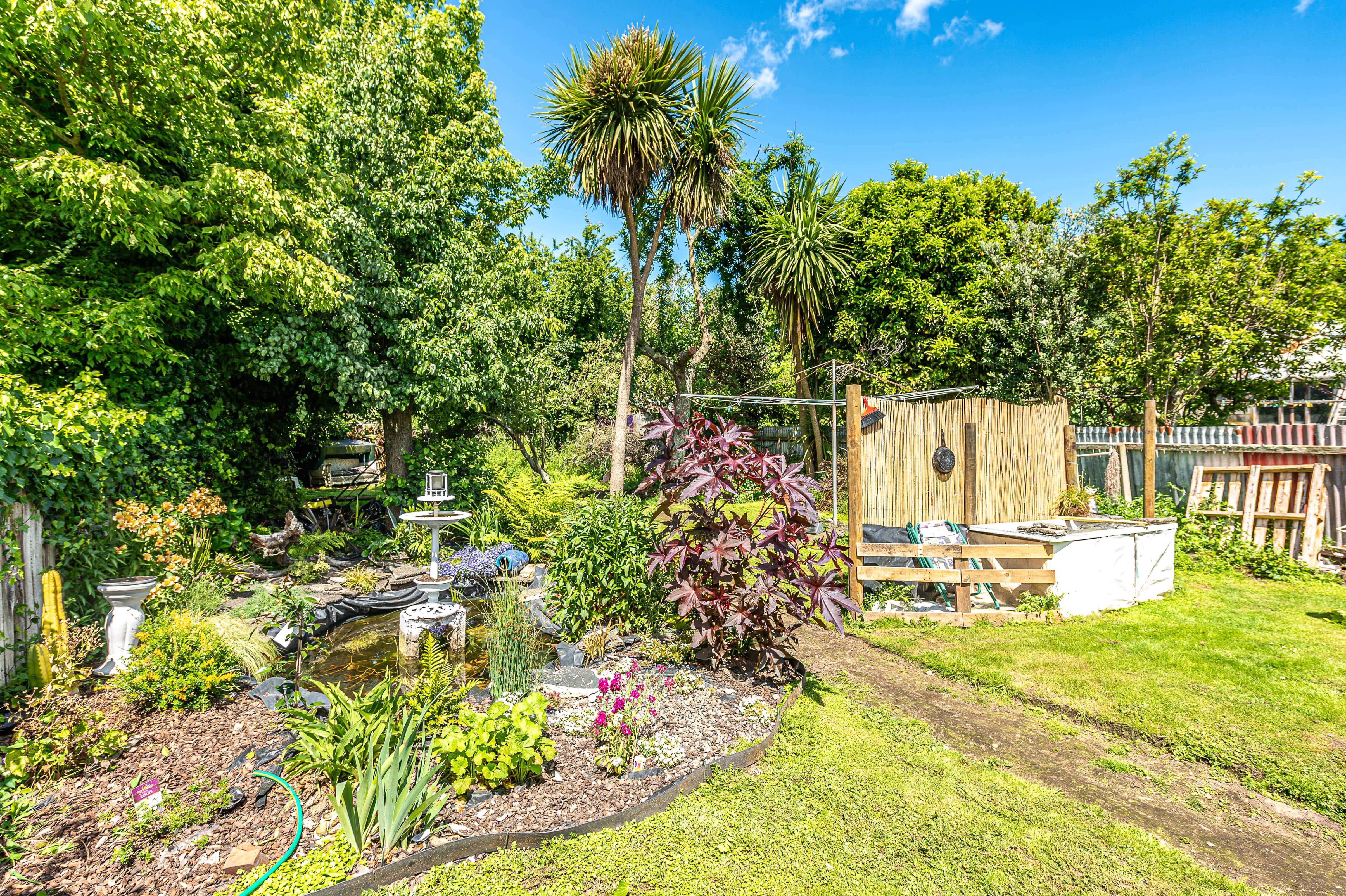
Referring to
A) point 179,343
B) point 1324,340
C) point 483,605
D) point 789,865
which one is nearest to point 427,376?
point 179,343

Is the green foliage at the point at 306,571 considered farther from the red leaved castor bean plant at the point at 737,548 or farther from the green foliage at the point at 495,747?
the red leaved castor bean plant at the point at 737,548

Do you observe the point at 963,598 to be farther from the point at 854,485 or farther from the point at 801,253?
the point at 801,253

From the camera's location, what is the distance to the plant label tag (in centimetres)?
228

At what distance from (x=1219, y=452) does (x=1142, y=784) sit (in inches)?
269

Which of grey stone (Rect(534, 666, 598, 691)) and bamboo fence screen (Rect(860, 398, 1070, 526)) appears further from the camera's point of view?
bamboo fence screen (Rect(860, 398, 1070, 526))

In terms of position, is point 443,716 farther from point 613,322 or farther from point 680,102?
point 613,322

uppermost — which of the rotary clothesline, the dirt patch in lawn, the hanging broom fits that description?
the rotary clothesline

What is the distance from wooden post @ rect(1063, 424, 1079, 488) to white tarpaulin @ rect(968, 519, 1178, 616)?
1.06 metres

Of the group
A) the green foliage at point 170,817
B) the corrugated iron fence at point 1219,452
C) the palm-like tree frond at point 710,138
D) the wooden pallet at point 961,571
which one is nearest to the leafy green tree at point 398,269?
the palm-like tree frond at point 710,138

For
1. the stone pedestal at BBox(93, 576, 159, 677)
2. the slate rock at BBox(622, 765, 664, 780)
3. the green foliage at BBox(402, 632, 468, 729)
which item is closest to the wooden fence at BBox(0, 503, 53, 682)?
the stone pedestal at BBox(93, 576, 159, 677)

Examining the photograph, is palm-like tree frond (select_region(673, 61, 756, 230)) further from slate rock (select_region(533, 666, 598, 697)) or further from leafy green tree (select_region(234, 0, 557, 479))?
slate rock (select_region(533, 666, 598, 697))

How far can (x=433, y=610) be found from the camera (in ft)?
14.3

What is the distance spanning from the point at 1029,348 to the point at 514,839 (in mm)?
12051

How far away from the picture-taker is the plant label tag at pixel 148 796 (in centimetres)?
228
